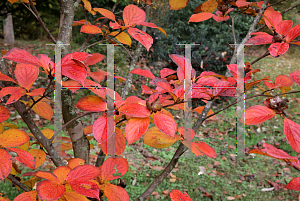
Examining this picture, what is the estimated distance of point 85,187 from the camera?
497mm

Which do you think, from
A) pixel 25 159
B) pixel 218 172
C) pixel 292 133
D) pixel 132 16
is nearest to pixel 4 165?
pixel 25 159

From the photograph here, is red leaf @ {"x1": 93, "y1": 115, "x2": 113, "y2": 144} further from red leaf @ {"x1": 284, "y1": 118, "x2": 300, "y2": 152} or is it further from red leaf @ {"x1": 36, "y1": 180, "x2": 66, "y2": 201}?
red leaf @ {"x1": 284, "y1": 118, "x2": 300, "y2": 152}

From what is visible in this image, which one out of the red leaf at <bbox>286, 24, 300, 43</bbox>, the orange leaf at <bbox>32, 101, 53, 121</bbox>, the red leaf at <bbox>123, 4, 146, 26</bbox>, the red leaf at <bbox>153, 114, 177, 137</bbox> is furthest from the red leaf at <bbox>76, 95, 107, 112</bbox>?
the red leaf at <bbox>286, 24, 300, 43</bbox>

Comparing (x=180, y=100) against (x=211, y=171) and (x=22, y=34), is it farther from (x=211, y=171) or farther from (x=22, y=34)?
(x=22, y=34)

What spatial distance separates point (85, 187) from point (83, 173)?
0.03 metres

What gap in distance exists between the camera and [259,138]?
9.80 ft

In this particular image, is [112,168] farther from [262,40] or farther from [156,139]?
[262,40]

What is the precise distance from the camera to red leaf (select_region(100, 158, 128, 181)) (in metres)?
0.63

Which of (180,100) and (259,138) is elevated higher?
(180,100)

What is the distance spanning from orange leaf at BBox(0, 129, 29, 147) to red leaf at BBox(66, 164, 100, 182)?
160 millimetres

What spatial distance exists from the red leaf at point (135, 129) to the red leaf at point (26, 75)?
29 centimetres

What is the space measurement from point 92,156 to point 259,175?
67.8 inches

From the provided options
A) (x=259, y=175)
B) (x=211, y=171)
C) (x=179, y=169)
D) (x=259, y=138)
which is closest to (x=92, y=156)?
(x=179, y=169)

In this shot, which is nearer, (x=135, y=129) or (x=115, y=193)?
(x=135, y=129)
